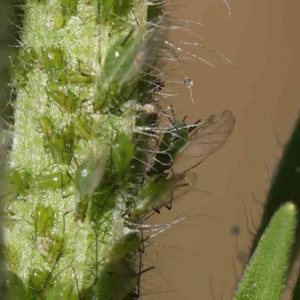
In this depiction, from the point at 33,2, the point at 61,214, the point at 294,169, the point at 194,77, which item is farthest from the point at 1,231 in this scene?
the point at 194,77

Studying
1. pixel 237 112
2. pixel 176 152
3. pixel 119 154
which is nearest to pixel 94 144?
pixel 119 154

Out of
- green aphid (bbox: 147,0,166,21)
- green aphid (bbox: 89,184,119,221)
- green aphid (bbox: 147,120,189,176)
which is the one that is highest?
green aphid (bbox: 147,0,166,21)

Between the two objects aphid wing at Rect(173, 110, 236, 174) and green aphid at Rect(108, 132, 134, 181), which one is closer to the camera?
green aphid at Rect(108, 132, 134, 181)

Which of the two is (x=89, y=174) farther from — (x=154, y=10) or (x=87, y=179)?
(x=154, y=10)

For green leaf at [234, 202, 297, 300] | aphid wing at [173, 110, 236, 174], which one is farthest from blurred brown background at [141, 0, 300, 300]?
green leaf at [234, 202, 297, 300]

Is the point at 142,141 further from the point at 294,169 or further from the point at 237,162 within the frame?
the point at 237,162

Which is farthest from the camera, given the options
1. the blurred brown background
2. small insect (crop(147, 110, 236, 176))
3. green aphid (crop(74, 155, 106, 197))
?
the blurred brown background

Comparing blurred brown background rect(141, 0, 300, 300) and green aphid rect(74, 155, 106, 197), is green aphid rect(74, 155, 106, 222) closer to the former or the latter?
green aphid rect(74, 155, 106, 197)
